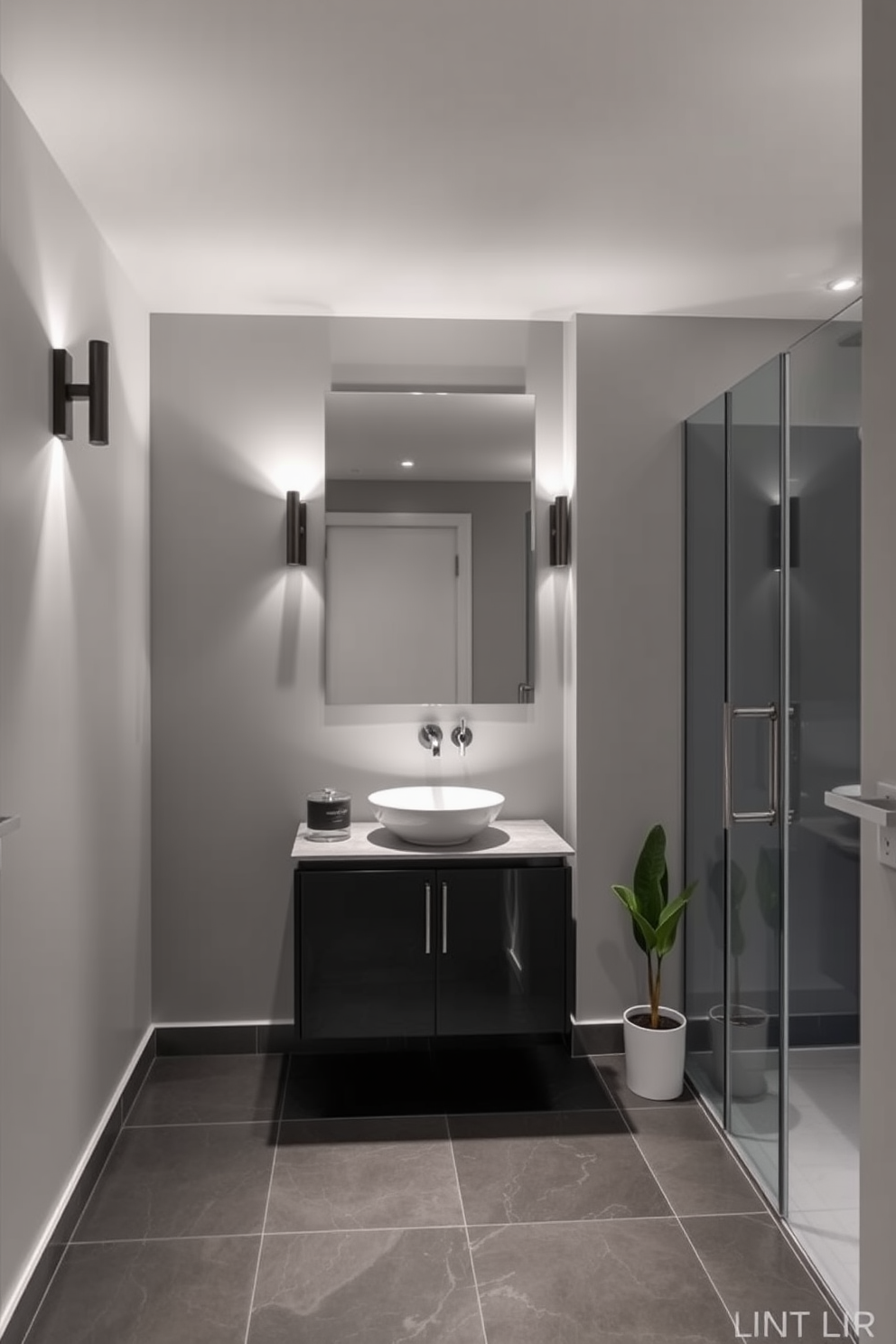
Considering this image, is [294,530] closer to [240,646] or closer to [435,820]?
[240,646]

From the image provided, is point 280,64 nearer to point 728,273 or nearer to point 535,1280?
point 728,273

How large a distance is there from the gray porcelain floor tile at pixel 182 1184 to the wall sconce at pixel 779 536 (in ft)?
6.57

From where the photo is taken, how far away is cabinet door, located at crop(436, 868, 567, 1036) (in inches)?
119

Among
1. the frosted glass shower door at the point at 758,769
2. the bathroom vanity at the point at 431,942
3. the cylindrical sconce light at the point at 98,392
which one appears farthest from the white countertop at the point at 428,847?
the cylindrical sconce light at the point at 98,392

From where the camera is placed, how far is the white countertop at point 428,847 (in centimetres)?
Result: 300

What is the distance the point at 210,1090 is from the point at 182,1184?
55 centimetres

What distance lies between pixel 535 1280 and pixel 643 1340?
0.27 m

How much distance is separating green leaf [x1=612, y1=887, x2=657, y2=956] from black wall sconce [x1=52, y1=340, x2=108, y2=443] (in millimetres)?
1999

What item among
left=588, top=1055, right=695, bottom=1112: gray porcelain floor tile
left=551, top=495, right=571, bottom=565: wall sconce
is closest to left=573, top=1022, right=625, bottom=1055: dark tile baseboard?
left=588, top=1055, right=695, bottom=1112: gray porcelain floor tile

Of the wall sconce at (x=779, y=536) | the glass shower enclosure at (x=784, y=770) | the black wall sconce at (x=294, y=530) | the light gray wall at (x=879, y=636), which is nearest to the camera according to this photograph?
the light gray wall at (x=879, y=636)

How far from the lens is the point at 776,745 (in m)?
2.43

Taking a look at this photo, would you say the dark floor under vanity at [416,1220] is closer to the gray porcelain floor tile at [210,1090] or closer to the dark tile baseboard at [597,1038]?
the gray porcelain floor tile at [210,1090]

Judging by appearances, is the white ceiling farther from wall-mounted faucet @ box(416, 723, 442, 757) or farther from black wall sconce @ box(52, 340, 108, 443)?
wall-mounted faucet @ box(416, 723, 442, 757)

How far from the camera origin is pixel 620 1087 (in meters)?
3.15
